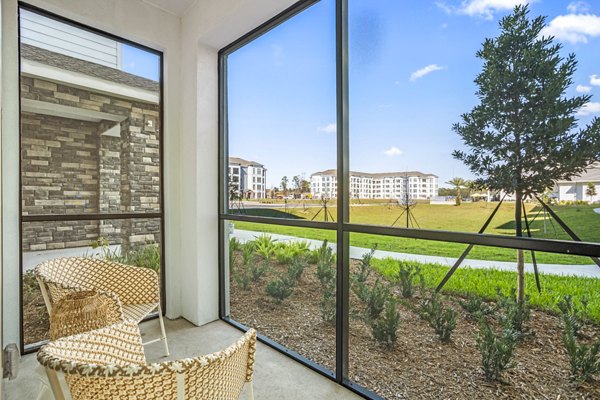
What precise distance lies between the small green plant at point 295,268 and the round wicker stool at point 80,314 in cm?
121

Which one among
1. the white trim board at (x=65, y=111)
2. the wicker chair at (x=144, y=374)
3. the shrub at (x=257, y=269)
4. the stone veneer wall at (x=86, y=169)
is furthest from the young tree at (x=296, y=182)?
the white trim board at (x=65, y=111)

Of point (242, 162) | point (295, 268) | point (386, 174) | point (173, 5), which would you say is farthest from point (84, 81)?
point (386, 174)

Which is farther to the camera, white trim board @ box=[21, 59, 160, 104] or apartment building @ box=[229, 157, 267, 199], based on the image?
apartment building @ box=[229, 157, 267, 199]

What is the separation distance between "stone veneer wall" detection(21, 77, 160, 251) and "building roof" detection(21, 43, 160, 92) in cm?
16

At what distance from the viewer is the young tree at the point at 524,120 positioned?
1.25m

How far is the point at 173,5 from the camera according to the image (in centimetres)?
288

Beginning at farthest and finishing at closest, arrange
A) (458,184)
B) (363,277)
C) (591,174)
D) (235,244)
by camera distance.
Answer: (235,244) → (363,277) → (458,184) → (591,174)

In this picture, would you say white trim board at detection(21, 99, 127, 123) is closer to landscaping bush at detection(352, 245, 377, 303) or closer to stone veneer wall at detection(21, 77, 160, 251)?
stone veneer wall at detection(21, 77, 160, 251)

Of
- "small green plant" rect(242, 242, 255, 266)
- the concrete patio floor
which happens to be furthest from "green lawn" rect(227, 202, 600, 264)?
the concrete patio floor

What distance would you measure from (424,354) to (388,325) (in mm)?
233

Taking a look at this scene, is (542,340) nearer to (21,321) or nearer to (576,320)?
(576,320)

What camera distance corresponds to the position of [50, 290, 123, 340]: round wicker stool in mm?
1603

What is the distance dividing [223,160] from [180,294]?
1410mm

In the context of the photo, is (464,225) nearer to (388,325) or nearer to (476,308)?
(476,308)
